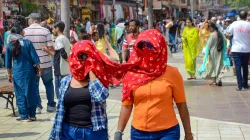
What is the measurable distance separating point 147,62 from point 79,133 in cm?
94

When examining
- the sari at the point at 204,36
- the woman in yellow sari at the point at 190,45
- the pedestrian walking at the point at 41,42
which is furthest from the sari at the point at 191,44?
the pedestrian walking at the point at 41,42

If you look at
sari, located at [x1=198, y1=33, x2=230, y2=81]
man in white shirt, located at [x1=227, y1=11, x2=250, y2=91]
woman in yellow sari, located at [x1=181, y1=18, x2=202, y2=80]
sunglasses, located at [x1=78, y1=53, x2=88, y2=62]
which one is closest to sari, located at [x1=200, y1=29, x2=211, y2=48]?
woman in yellow sari, located at [x1=181, y1=18, x2=202, y2=80]

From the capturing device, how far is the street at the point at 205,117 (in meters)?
8.98

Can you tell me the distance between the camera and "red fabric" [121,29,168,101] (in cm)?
539

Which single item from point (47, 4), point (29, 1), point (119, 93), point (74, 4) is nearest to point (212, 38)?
point (119, 93)

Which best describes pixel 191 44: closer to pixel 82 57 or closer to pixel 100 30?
pixel 100 30

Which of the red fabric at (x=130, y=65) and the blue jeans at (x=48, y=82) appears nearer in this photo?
the red fabric at (x=130, y=65)

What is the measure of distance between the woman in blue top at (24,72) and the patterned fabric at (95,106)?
4.37m

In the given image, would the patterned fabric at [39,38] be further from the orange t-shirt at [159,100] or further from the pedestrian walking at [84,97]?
the orange t-shirt at [159,100]

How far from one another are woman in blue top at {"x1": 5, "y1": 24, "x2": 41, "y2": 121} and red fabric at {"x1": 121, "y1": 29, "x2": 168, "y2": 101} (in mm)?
4805

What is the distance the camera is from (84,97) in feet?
18.8

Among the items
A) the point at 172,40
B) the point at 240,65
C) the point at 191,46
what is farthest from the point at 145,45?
the point at 172,40

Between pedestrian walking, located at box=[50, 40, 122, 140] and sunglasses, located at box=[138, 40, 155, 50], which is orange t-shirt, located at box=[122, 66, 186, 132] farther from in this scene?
pedestrian walking, located at box=[50, 40, 122, 140]

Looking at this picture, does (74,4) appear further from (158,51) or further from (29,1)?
(158,51)
